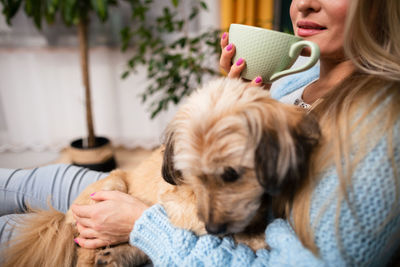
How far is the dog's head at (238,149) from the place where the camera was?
1.94 feet

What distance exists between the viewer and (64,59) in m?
2.67

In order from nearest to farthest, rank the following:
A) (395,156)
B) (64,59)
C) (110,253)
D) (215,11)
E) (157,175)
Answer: (395,156) → (110,253) → (157,175) → (215,11) → (64,59)

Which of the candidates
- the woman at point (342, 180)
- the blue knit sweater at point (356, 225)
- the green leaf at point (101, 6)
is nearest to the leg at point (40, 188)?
the woman at point (342, 180)

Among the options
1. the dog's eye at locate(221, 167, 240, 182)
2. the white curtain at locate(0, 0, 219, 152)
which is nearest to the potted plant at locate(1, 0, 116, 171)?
the white curtain at locate(0, 0, 219, 152)

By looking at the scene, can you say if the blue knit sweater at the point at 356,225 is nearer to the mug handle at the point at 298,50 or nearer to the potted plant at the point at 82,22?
the mug handle at the point at 298,50

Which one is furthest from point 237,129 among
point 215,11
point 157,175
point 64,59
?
point 64,59

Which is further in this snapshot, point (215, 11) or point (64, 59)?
point (64, 59)

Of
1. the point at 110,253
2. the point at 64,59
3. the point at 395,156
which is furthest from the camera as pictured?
the point at 64,59

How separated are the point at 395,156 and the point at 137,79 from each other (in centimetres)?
252

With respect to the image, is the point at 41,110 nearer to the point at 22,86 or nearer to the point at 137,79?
the point at 22,86

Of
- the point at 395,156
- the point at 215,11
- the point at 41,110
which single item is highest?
the point at 215,11

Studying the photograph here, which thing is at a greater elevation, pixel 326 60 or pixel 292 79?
pixel 326 60

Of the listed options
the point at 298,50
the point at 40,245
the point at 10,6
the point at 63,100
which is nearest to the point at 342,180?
the point at 298,50

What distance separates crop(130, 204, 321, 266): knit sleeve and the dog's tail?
273 mm
